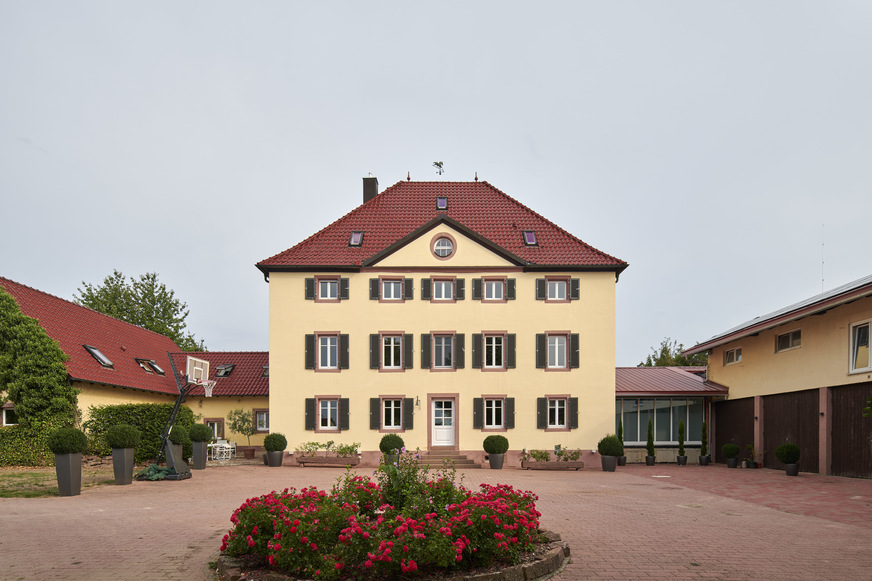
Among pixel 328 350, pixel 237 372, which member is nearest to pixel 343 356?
pixel 328 350

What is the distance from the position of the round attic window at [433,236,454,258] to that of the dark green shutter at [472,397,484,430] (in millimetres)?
5810

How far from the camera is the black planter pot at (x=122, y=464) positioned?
58.5 feet

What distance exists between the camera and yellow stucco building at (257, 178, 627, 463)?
26.5 metres

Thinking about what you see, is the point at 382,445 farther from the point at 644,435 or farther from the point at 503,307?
the point at 644,435

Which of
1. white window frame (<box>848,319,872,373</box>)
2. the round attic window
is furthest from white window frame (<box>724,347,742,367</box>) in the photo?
the round attic window

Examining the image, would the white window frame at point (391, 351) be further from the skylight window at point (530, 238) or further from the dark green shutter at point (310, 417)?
the skylight window at point (530, 238)

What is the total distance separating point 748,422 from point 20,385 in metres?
25.7

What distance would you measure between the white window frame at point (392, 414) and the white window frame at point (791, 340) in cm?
1375

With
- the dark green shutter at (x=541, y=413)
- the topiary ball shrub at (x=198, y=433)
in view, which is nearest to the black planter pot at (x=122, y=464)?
the topiary ball shrub at (x=198, y=433)

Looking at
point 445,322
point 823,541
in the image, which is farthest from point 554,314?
point 823,541

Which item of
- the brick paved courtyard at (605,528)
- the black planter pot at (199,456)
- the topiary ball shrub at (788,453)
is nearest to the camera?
the brick paved courtyard at (605,528)

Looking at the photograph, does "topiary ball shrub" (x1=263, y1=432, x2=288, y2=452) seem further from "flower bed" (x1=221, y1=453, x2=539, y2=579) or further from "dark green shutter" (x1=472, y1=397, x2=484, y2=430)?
"flower bed" (x1=221, y1=453, x2=539, y2=579)

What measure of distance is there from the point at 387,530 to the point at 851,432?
17626mm

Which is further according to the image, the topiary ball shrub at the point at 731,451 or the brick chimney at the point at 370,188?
the brick chimney at the point at 370,188
